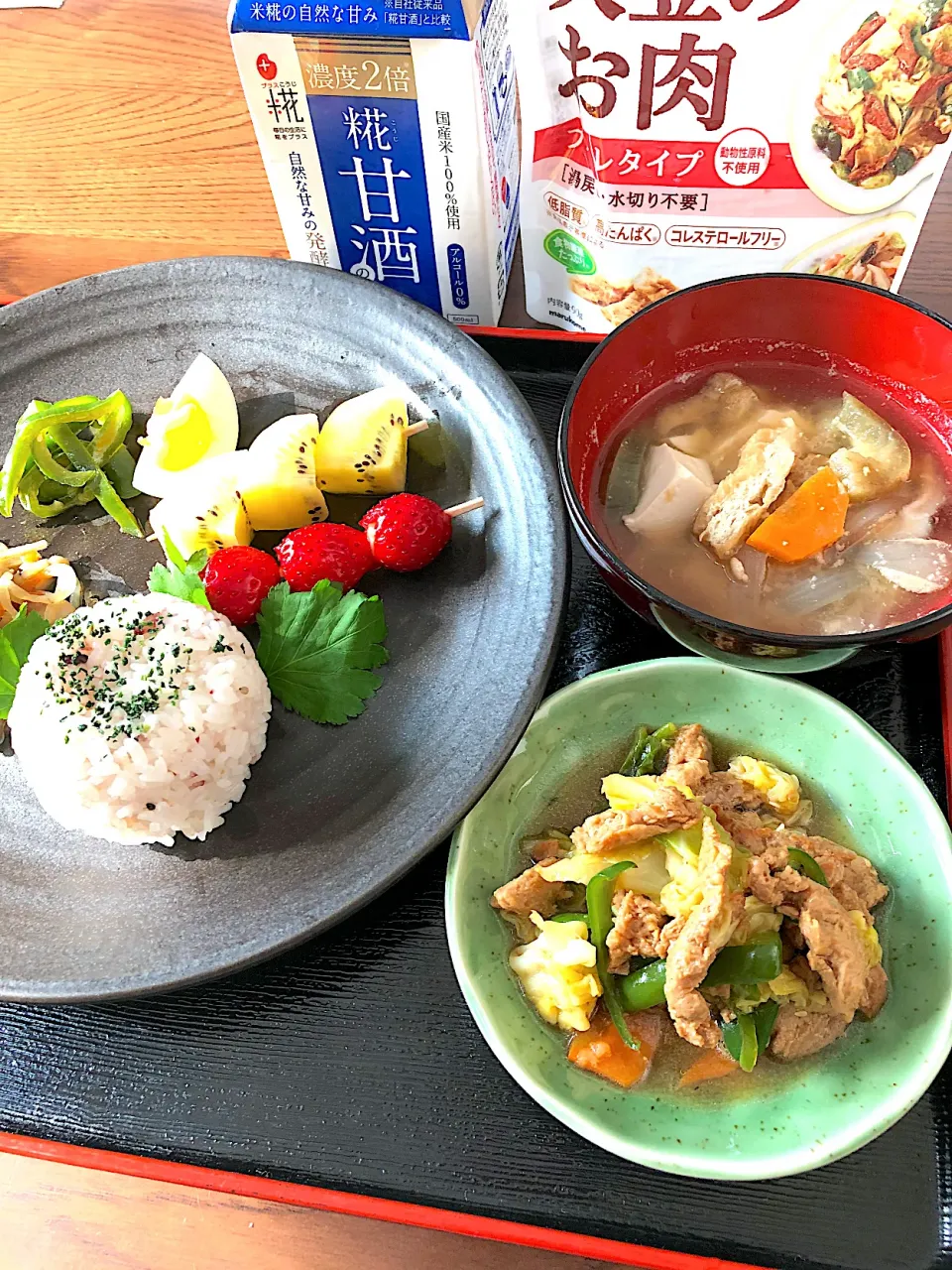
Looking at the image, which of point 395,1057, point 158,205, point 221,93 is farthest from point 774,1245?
point 221,93

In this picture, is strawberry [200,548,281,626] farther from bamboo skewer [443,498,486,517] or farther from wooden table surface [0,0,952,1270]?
wooden table surface [0,0,952,1270]

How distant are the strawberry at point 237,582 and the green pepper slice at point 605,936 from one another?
73 cm

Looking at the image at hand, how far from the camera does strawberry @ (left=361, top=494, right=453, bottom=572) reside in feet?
5.04

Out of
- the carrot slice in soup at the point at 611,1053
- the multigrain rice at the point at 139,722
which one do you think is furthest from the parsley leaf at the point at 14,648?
the carrot slice in soup at the point at 611,1053

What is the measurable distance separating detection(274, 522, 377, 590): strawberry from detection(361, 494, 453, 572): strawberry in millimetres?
32

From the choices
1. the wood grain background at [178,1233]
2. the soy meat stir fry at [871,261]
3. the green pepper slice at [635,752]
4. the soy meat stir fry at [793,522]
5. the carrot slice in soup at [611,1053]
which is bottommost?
the wood grain background at [178,1233]

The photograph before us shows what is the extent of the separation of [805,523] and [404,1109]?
97 cm

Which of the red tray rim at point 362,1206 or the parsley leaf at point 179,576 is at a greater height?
the parsley leaf at point 179,576

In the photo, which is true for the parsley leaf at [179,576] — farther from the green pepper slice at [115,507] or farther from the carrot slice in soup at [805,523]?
the carrot slice in soup at [805,523]

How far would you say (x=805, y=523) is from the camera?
4.51ft

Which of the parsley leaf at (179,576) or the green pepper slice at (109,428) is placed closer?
the parsley leaf at (179,576)

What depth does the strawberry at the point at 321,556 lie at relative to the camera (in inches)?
61.2

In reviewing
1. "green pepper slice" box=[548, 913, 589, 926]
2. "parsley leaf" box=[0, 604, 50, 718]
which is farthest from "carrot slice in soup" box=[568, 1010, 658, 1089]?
"parsley leaf" box=[0, 604, 50, 718]

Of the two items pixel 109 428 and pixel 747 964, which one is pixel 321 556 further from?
pixel 747 964
